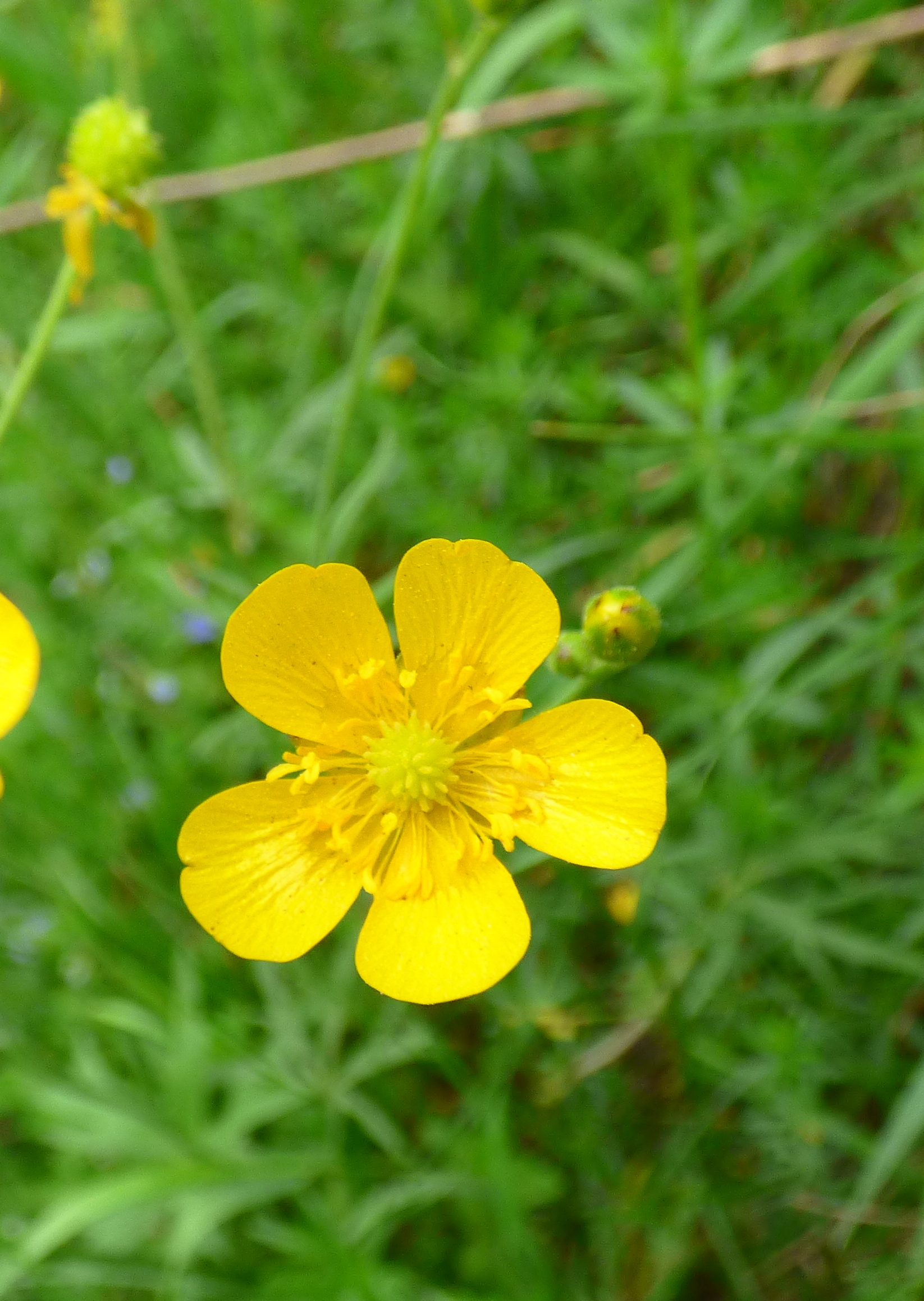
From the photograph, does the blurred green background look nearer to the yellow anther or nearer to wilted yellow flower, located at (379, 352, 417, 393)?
wilted yellow flower, located at (379, 352, 417, 393)

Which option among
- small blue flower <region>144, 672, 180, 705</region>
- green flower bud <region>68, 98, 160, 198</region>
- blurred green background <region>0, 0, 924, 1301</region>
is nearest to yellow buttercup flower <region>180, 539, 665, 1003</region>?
blurred green background <region>0, 0, 924, 1301</region>

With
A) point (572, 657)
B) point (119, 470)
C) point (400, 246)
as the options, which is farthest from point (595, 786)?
point (119, 470)

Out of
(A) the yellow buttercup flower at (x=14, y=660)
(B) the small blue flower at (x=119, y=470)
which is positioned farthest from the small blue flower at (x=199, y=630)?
(A) the yellow buttercup flower at (x=14, y=660)

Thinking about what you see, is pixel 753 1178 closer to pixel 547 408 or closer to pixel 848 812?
pixel 848 812

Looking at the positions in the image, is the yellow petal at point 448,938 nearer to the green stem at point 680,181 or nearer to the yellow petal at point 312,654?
the yellow petal at point 312,654

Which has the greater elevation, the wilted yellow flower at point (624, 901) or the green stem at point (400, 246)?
the green stem at point (400, 246)

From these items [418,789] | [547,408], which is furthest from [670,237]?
[418,789]

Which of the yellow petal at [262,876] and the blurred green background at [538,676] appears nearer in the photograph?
the yellow petal at [262,876]
